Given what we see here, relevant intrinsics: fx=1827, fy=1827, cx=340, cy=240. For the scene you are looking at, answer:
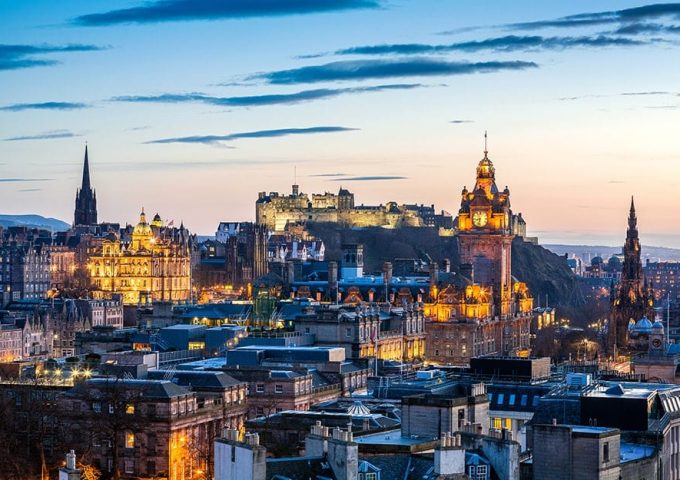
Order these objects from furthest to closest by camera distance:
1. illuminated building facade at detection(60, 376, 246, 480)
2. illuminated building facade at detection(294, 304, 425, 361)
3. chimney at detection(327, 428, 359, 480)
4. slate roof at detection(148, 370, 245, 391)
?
illuminated building facade at detection(294, 304, 425, 361) < slate roof at detection(148, 370, 245, 391) < illuminated building facade at detection(60, 376, 246, 480) < chimney at detection(327, 428, 359, 480)

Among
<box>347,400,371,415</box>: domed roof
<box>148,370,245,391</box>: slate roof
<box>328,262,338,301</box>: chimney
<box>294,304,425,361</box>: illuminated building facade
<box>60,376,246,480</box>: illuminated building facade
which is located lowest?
<box>60,376,246,480</box>: illuminated building facade

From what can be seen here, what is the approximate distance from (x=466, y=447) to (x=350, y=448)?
13.9 feet

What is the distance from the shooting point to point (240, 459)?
49.9 metres

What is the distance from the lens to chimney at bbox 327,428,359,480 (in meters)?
49.6

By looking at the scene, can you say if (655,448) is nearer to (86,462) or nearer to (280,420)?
(280,420)

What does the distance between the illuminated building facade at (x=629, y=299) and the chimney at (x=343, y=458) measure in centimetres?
11205

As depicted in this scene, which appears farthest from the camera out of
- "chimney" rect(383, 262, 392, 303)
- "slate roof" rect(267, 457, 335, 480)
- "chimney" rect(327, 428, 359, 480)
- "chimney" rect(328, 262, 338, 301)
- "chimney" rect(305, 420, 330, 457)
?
"chimney" rect(328, 262, 338, 301)

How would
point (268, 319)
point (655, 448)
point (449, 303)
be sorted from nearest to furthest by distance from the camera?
point (655, 448)
point (268, 319)
point (449, 303)

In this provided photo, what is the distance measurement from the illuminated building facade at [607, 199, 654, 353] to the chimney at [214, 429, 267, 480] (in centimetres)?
11188

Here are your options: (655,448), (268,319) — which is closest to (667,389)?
(655,448)

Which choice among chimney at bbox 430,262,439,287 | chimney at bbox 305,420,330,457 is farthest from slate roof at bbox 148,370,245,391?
chimney at bbox 430,262,439,287

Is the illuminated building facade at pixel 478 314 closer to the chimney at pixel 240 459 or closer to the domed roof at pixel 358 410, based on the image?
the domed roof at pixel 358 410

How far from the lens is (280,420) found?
8019cm

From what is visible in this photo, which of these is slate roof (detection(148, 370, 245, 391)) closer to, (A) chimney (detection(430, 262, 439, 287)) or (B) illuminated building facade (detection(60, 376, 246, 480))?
(B) illuminated building facade (detection(60, 376, 246, 480))
